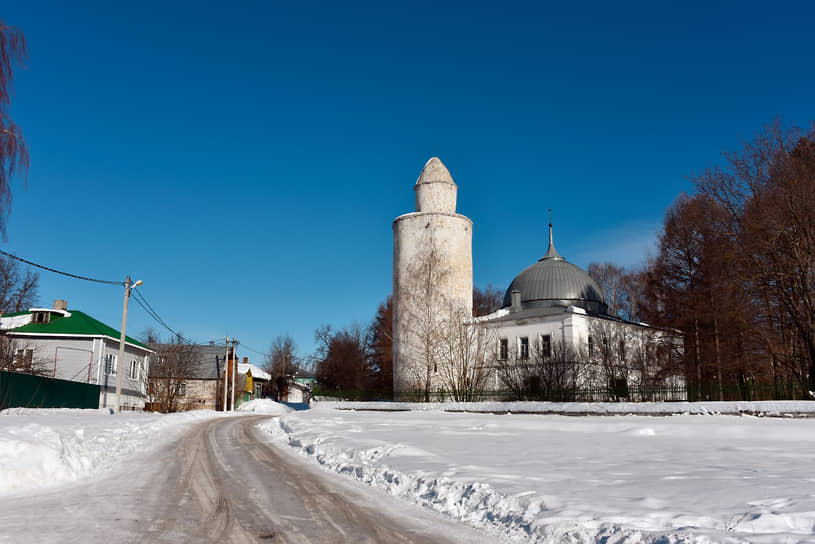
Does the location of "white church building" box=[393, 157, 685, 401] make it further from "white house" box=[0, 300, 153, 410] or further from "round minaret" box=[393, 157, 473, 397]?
"white house" box=[0, 300, 153, 410]

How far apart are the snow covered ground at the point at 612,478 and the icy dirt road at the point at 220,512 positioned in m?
0.63

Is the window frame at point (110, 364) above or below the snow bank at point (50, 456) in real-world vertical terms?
above

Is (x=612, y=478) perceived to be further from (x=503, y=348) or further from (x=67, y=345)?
(x=67, y=345)

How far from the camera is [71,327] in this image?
3934cm

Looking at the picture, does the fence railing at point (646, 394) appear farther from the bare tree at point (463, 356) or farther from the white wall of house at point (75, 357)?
the white wall of house at point (75, 357)

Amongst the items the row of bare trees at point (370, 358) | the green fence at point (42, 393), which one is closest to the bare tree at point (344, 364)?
the row of bare trees at point (370, 358)

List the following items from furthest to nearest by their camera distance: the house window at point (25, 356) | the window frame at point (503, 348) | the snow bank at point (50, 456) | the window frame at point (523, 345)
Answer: the window frame at point (503, 348)
the window frame at point (523, 345)
the house window at point (25, 356)
the snow bank at point (50, 456)

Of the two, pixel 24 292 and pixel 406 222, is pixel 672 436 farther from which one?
pixel 24 292

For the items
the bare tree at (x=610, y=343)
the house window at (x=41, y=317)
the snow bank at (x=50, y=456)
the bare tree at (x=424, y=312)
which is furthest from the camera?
the bare tree at (x=424, y=312)

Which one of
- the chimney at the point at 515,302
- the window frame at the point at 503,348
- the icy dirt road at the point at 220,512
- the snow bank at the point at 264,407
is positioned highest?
the chimney at the point at 515,302

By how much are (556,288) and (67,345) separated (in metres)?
34.6

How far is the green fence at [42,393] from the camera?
26.4 meters

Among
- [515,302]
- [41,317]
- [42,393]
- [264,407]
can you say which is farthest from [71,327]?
[515,302]

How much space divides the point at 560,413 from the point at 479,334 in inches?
571
